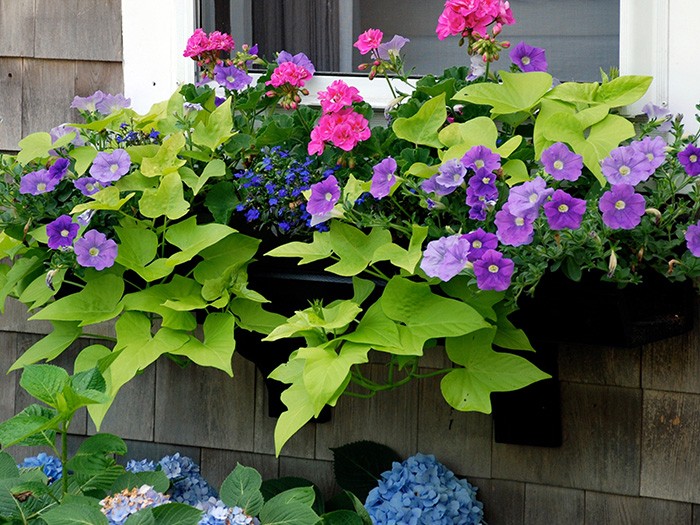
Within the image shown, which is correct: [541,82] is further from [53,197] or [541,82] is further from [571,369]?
[53,197]

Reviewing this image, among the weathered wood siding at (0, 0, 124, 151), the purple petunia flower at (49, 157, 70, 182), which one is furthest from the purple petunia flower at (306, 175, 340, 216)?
the weathered wood siding at (0, 0, 124, 151)

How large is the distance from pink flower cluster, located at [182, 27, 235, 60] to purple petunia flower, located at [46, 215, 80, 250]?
0.38 metres

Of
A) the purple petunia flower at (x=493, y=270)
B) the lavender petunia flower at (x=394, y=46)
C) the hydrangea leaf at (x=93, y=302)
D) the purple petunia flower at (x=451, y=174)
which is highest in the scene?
the lavender petunia flower at (x=394, y=46)

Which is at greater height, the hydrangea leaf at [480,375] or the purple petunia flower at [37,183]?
the purple petunia flower at [37,183]

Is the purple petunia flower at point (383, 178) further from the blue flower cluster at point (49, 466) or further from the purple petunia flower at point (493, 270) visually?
the blue flower cluster at point (49, 466)

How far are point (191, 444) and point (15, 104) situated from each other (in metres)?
0.79

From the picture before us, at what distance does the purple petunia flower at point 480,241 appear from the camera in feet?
4.00

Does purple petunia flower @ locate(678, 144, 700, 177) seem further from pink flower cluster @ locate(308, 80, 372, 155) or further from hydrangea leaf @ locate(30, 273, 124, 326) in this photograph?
hydrangea leaf @ locate(30, 273, 124, 326)

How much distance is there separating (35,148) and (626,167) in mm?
999

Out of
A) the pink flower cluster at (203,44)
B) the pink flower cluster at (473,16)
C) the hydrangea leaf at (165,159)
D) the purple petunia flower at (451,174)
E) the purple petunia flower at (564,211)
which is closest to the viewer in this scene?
the purple petunia flower at (564,211)

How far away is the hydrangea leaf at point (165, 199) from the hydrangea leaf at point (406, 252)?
0.35 meters

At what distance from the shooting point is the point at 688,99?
149cm

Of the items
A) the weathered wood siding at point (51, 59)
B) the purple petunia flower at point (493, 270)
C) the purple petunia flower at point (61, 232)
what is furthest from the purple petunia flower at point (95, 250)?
the purple petunia flower at point (493, 270)

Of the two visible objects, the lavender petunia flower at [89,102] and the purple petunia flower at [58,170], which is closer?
the purple petunia flower at [58,170]
